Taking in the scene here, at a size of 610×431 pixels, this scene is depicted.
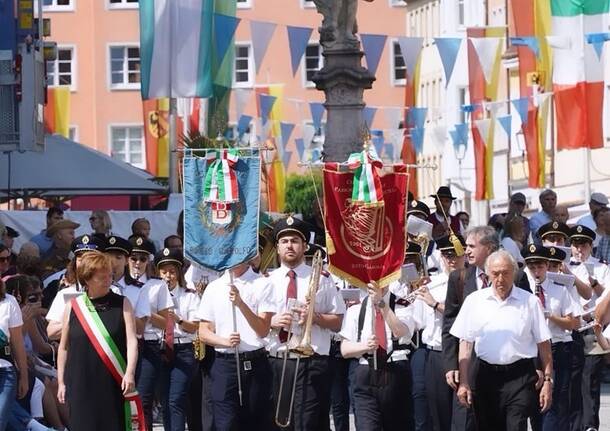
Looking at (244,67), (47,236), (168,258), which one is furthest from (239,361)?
(244,67)

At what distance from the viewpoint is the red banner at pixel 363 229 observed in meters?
17.5

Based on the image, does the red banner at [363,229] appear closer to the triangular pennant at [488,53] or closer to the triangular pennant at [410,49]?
the triangular pennant at [410,49]

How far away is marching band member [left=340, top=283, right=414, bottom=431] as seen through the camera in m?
17.3

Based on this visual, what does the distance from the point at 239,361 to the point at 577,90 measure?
1932 cm

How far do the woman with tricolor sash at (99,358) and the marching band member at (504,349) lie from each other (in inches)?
95.1

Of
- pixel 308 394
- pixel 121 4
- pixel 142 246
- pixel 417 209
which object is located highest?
pixel 121 4

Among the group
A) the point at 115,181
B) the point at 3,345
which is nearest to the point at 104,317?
the point at 3,345

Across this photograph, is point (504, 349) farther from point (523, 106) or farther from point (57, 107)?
point (57, 107)

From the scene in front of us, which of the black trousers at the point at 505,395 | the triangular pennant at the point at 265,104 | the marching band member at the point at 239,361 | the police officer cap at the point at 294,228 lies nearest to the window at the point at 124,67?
the triangular pennant at the point at 265,104

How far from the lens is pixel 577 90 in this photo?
35.8 m

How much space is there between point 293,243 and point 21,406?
2.68 metres

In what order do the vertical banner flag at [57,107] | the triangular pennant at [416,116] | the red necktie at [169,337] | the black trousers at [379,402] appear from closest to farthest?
1. the black trousers at [379,402]
2. the red necktie at [169,337]
3. the vertical banner flag at [57,107]
4. the triangular pennant at [416,116]

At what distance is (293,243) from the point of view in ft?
56.0

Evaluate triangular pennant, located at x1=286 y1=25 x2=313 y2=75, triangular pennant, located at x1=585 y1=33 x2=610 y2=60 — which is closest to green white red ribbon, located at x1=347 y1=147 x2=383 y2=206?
triangular pennant, located at x1=585 y1=33 x2=610 y2=60
